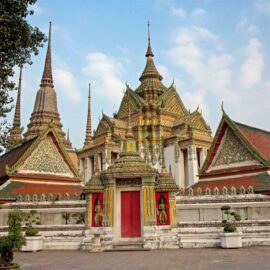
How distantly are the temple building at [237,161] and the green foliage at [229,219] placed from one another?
1141 millimetres

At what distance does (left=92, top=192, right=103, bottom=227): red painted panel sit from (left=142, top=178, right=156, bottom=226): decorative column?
6.43 feet

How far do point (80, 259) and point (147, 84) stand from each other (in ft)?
112

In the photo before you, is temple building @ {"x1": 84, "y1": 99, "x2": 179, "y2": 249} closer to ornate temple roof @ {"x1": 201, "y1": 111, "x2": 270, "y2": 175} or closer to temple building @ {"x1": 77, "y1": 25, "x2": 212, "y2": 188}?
ornate temple roof @ {"x1": 201, "y1": 111, "x2": 270, "y2": 175}

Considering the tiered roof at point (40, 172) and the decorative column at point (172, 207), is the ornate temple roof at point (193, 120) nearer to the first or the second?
the tiered roof at point (40, 172)

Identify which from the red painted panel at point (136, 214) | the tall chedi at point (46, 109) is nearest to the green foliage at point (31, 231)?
the red painted panel at point (136, 214)

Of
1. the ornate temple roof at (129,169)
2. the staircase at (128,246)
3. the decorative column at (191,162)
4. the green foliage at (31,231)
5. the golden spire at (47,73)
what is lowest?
the staircase at (128,246)

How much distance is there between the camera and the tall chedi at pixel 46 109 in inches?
1591

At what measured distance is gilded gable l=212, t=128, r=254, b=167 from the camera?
19344 mm

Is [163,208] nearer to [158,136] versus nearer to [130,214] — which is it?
[130,214]

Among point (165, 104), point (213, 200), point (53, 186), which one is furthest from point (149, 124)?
point (213, 200)

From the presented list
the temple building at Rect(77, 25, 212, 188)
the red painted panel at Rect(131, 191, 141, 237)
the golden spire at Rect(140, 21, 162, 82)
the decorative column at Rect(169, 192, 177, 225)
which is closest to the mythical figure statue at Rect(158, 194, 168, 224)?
the decorative column at Rect(169, 192, 177, 225)

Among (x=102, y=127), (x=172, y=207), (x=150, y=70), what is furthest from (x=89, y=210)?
(x=150, y=70)

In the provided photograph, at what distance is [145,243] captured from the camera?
1385cm

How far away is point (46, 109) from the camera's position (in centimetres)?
4147
